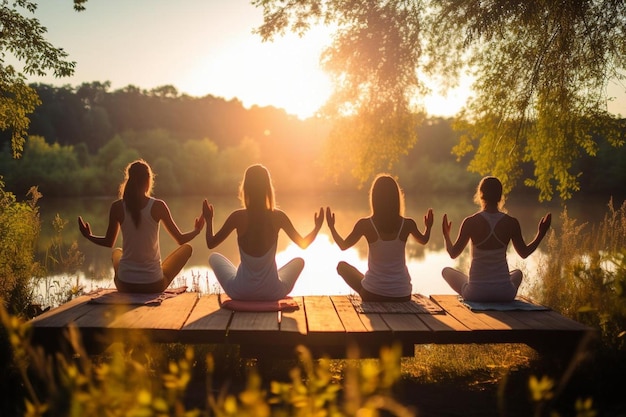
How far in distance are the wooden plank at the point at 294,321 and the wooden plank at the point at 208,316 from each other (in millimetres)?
513

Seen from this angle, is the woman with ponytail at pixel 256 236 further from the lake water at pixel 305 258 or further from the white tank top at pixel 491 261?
the lake water at pixel 305 258

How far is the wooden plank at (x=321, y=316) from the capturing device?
499 centimetres

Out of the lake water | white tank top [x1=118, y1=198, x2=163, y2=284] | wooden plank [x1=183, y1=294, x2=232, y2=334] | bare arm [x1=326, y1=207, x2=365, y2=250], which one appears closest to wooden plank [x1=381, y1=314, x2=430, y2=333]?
bare arm [x1=326, y1=207, x2=365, y2=250]

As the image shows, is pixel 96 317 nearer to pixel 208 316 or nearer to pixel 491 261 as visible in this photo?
pixel 208 316

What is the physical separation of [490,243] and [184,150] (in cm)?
4881

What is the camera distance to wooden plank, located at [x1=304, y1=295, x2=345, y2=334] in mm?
4991

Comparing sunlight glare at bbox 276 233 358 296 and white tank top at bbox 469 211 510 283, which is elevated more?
white tank top at bbox 469 211 510 283

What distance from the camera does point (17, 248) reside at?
846 cm

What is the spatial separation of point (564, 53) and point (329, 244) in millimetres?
17806

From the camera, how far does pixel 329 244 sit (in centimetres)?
2625

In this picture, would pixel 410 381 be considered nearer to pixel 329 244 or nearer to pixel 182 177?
pixel 329 244

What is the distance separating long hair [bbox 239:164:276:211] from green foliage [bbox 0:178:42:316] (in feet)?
12.3

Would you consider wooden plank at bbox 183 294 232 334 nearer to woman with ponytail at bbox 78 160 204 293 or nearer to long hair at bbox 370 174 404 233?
woman with ponytail at bbox 78 160 204 293

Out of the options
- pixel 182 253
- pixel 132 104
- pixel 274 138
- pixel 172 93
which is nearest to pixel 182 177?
pixel 274 138
